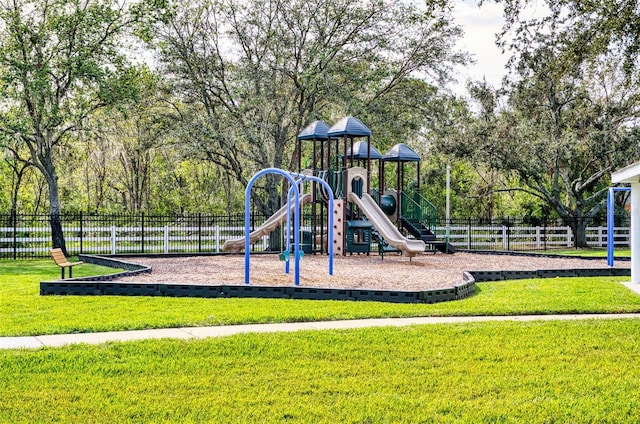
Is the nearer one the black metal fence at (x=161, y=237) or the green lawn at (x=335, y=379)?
the green lawn at (x=335, y=379)

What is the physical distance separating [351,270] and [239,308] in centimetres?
723

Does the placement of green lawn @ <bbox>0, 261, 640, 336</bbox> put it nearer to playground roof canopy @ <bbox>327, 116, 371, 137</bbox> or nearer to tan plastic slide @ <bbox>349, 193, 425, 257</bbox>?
tan plastic slide @ <bbox>349, 193, 425, 257</bbox>

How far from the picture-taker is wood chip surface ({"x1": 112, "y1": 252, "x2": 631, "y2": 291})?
563 inches

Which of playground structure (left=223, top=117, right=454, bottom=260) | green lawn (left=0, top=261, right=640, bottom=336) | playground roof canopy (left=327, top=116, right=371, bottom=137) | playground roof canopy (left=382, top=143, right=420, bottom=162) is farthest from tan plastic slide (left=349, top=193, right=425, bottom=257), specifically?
green lawn (left=0, top=261, right=640, bottom=336)

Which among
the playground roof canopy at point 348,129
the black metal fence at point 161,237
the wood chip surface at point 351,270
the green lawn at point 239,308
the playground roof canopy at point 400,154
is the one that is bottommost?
the green lawn at point 239,308

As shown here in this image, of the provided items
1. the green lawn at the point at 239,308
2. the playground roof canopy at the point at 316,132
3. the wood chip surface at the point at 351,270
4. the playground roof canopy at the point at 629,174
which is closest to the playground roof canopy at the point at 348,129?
the playground roof canopy at the point at 316,132

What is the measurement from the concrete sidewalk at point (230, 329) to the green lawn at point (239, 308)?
11.4 inches

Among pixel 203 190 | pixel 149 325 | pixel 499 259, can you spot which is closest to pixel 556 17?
pixel 149 325

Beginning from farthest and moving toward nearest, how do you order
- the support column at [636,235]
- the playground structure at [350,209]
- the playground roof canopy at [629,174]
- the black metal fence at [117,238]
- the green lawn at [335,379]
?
the black metal fence at [117,238]
the playground structure at [350,209]
the support column at [636,235]
the playground roof canopy at [629,174]
the green lawn at [335,379]

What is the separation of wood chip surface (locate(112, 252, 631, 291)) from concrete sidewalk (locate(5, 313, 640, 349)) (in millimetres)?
3184

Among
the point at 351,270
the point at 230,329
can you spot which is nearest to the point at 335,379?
the point at 230,329

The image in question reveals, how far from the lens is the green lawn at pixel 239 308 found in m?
9.02

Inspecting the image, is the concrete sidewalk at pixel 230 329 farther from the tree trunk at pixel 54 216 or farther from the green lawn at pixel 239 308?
the tree trunk at pixel 54 216

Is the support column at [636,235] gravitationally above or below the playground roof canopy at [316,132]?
below
